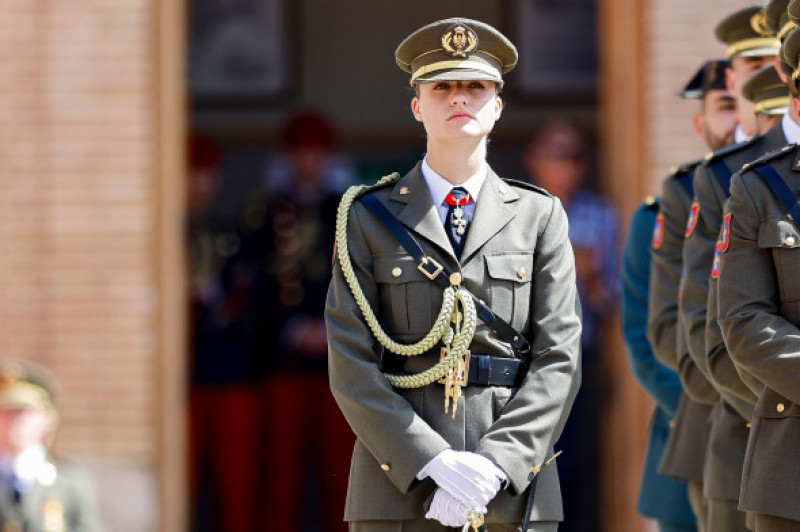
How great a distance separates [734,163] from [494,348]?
117 cm

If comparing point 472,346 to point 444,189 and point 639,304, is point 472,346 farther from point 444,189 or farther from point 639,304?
point 639,304

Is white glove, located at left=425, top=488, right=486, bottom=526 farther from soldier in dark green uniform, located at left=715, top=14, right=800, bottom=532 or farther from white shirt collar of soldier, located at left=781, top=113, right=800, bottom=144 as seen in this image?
white shirt collar of soldier, located at left=781, top=113, right=800, bottom=144

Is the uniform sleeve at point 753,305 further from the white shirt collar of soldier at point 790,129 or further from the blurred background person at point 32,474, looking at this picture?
the blurred background person at point 32,474

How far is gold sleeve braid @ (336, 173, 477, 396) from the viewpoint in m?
4.52

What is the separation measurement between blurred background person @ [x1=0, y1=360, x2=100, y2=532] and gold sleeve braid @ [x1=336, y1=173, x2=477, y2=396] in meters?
3.35

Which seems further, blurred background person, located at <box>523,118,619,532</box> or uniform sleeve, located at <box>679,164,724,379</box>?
blurred background person, located at <box>523,118,619,532</box>

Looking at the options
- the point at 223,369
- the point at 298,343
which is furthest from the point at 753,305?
the point at 223,369

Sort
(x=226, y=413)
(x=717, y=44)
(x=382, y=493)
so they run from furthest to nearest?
(x=226, y=413) < (x=717, y=44) < (x=382, y=493)

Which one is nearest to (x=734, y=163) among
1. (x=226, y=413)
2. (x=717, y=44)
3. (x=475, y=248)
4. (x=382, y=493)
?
(x=475, y=248)

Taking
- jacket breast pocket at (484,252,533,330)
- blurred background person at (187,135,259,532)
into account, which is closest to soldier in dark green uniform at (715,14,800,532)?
jacket breast pocket at (484,252,533,330)

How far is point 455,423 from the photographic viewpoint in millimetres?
4520

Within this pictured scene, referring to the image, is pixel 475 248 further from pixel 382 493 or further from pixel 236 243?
pixel 236 243

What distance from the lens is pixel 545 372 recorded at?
4.53 meters

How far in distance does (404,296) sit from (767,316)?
90 centimetres
